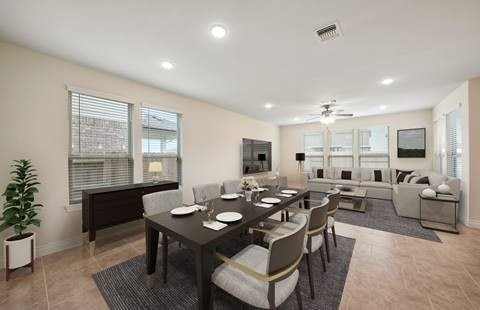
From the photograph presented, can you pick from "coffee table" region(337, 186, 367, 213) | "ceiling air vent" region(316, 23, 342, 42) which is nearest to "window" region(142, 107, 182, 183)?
"ceiling air vent" region(316, 23, 342, 42)

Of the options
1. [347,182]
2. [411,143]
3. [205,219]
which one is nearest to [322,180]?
[347,182]

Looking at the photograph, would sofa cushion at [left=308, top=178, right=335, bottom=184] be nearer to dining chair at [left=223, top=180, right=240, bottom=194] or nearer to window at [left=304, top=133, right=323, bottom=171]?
window at [left=304, top=133, right=323, bottom=171]

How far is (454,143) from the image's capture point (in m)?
3.87

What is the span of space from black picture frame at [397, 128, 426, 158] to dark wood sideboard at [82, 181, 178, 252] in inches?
286

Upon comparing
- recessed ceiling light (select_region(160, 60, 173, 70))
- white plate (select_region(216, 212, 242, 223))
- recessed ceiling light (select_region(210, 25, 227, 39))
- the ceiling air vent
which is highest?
recessed ceiling light (select_region(160, 60, 173, 70))

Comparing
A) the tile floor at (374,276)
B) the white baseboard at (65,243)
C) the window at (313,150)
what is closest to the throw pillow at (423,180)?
the tile floor at (374,276)

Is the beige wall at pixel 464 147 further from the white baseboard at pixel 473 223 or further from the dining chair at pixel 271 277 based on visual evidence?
the dining chair at pixel 271 277

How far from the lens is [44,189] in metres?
2.40

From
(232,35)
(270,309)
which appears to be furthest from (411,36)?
(270,309)

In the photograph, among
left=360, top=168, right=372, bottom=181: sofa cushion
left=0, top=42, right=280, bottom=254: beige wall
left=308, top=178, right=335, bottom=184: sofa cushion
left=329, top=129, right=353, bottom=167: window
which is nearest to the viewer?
left=0, top=42, right=280, bottom=254: beige wall

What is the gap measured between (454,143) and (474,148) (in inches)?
33.5

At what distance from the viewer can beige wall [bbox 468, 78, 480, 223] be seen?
10.3 feet

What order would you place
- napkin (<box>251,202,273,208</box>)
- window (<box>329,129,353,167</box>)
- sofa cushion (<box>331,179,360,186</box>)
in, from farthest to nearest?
window (<box>329,129,353,167</box>) → sofa cushion (<box>331,179,360,186</box>) → napkin (<box>251,202,273,208</box>)

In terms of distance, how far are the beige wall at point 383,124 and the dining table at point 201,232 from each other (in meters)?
5.65
